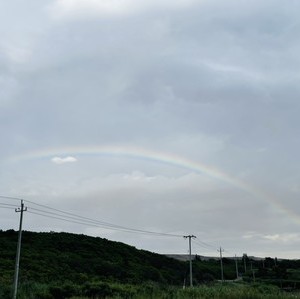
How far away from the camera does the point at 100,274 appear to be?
62.6 metres

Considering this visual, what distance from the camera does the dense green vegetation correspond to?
120 ft

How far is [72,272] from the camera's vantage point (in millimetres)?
57750

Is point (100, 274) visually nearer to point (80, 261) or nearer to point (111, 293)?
point (80, 261)

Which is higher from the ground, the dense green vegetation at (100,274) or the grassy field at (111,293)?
the dense green vegetation at (100,274)

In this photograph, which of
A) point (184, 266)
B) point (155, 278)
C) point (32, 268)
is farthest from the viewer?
point (184, 266)

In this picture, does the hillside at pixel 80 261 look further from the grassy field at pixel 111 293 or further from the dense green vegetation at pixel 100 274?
the grassy field at pixel 111 293

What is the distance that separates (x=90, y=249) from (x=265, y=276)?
3789cm

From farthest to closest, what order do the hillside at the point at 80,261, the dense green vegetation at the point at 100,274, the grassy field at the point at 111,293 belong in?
the hillside at the point at 80,261, the dense green vegetation at the point at 100,274, the grassy field at the point at 111,293

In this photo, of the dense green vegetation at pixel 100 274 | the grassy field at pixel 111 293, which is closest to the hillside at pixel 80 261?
the dense green vegetation at pixel 100 274

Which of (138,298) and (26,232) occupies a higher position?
(26,232)

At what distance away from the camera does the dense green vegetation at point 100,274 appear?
36562 mm

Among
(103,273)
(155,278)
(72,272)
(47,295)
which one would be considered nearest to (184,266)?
(155,278)

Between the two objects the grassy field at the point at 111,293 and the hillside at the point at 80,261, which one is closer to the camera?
the grassy field at the point at 111,293

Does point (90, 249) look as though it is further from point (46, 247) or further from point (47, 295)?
point (47, 295)
